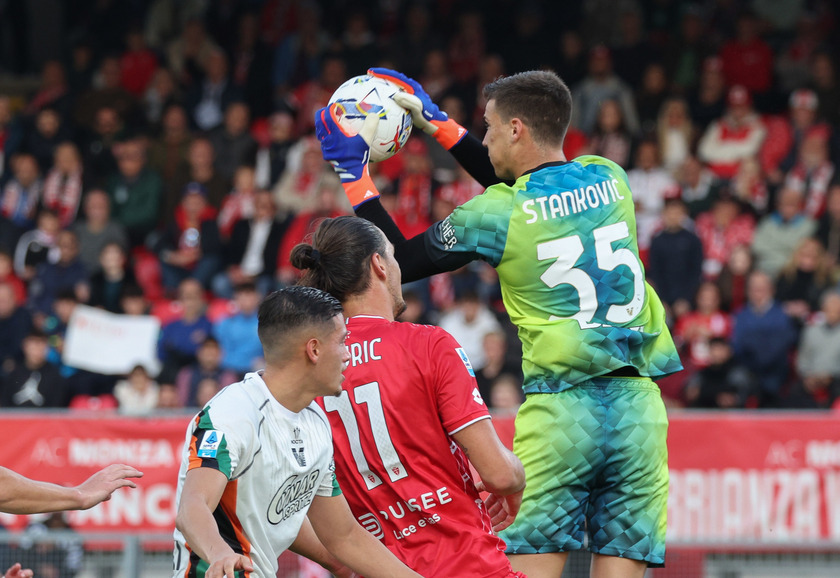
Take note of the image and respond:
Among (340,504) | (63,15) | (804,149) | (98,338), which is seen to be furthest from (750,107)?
(340,504)

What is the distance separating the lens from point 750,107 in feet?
47.8

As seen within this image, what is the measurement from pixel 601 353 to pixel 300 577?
14.6ft

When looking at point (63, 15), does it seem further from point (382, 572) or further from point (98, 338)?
point (382, 572)

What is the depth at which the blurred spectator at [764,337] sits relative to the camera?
38.3ft

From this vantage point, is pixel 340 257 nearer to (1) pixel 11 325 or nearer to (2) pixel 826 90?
(1) pixel 11 325

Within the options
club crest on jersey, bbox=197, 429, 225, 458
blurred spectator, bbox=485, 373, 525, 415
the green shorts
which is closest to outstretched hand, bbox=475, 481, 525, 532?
the green shorts

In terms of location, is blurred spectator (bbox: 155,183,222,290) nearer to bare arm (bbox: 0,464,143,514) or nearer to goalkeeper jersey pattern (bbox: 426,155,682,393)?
goalkeeper jersey pattern (bbox: 426,155,682,393)

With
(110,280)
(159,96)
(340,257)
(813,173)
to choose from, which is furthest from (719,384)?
(159,96)

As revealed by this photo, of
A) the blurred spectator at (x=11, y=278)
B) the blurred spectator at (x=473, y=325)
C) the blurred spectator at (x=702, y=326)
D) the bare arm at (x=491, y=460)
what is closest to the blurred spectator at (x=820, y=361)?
the blurred spectator at (x=702, y=326)

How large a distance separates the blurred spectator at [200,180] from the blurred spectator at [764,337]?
254 inches

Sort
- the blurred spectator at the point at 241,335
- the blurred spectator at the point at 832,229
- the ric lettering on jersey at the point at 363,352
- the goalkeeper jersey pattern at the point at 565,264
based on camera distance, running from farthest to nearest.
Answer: the blurred spectator at the point at 832,229
the blurred spectator at the point at 241,335
the goalkeeper jersey pattern at the point at 565,264
the ric lettering on jersey at the point at 363,352

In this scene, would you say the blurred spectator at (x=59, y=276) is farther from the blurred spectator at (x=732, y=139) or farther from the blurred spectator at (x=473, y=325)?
the blurred spectator at (x=732, y=139)

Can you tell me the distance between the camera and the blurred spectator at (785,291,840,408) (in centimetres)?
1116

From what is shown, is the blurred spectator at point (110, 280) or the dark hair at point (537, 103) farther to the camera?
the blurred spectator at point (110, 280)
